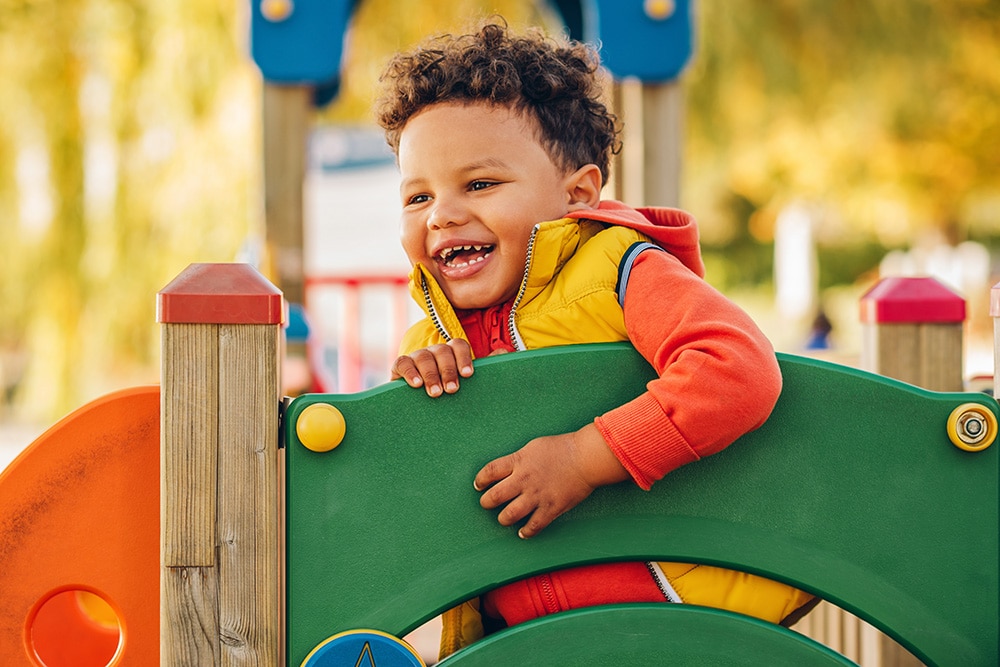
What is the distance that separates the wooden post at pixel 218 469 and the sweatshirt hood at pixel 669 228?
18.5 inches

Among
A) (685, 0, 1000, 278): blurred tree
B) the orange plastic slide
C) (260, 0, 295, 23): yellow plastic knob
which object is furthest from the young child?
(685, 0, 1000, 278): blurred tree

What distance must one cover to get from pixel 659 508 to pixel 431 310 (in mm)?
445

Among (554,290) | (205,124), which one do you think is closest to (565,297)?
(554,290)

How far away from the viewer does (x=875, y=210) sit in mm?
14938

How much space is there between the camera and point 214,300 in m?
1.24

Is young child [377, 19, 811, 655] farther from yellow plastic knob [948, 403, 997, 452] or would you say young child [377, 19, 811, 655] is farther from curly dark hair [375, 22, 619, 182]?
yellow plastic knob [948, 403, 997, 452]

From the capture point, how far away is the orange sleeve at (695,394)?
1.21 m

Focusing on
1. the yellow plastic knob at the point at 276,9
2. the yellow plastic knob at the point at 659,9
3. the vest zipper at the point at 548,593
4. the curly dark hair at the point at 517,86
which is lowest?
the vest zipper at the point at 548,593

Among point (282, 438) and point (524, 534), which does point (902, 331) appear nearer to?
point (524, 534)

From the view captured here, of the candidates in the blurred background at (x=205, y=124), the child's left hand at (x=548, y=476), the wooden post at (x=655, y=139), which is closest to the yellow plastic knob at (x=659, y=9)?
the wooden post at (x=655, y=139)

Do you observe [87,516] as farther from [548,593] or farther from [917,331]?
[917,331]

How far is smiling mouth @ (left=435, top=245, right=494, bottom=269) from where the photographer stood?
1.50 m

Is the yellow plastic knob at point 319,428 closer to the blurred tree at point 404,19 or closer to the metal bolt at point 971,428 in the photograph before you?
the metal bolt at point 971,428

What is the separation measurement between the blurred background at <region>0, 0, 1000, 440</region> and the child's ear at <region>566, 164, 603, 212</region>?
1.92 meters
